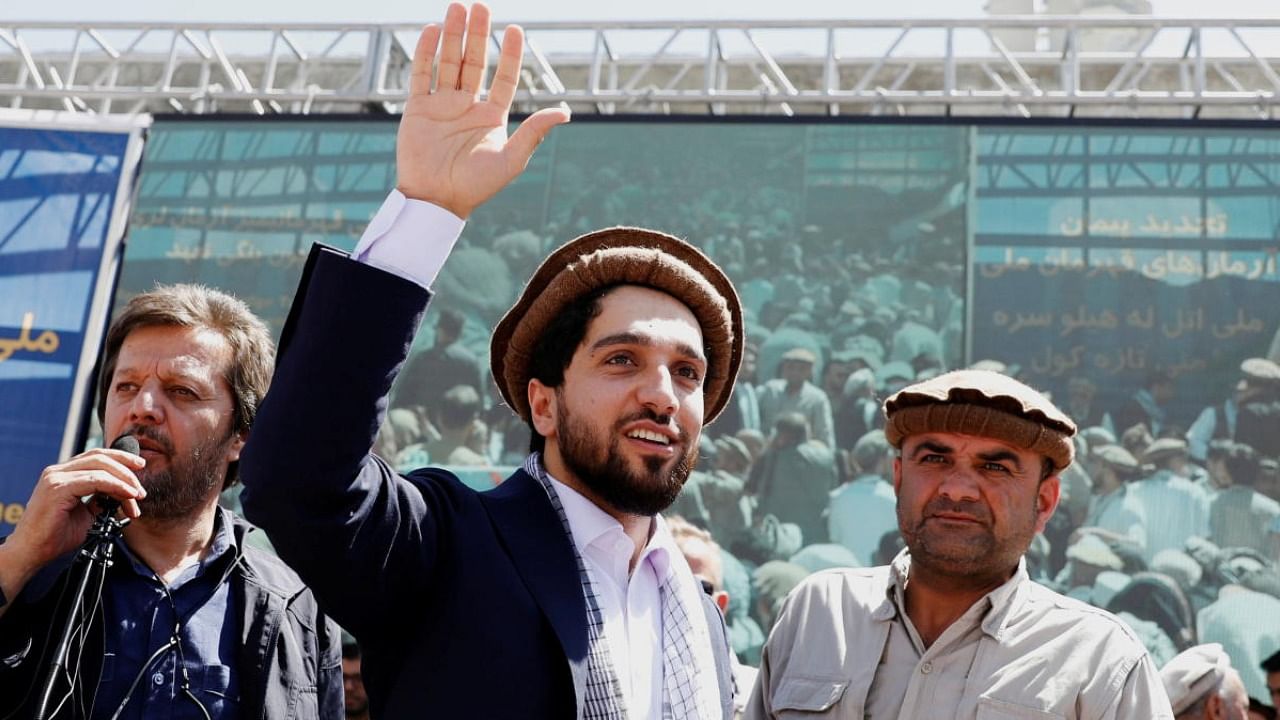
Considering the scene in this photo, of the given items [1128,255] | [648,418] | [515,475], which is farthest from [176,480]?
[1128,255]

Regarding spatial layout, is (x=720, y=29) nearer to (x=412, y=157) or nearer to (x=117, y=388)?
(x=117, y=388)

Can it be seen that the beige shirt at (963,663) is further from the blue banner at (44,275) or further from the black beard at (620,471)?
the blue banner at (44,275)

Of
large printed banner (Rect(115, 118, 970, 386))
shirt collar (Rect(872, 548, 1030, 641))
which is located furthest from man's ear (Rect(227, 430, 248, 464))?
large printed banner (Rect(115, 118, 970, 386))

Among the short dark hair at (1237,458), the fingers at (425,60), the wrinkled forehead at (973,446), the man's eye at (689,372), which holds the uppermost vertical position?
the short dark hair at (1237,458)

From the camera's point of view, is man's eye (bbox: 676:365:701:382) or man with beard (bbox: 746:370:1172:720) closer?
man's eye (bbox: 676:365:701:382)

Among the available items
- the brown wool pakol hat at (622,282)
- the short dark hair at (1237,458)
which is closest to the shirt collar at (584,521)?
the brown wool pakol hat at (622,282)

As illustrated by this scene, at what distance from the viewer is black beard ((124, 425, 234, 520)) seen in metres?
2.32

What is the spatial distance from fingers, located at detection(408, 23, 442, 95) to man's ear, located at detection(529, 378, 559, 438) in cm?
56

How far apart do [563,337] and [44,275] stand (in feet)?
18.1

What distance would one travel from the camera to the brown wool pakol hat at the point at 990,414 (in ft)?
7.89

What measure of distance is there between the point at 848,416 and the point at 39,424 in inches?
163

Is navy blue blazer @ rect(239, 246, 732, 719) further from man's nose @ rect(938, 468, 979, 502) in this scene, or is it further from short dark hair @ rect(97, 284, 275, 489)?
man's nose @ rect(938, 468, 979, 502)

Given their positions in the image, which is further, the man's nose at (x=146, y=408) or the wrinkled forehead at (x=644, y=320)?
the man's nose at (x=146, y=408)

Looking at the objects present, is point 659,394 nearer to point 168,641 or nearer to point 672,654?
point 672,654
